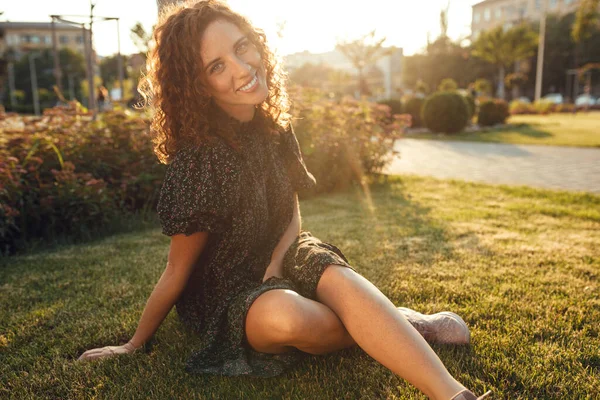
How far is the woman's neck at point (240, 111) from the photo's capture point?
210 centimetres

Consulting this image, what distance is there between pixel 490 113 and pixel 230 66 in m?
17.6

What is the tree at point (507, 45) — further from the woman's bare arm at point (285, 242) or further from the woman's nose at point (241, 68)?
the woman's nose at point (241, 68)

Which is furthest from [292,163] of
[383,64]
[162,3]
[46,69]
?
[46,69]

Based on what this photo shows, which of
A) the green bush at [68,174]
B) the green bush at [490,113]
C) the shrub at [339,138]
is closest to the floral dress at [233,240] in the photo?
the green bush at [68,174]

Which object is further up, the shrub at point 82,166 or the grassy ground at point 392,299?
the shrub at point 82,166

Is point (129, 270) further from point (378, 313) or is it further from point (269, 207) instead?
point (378, 313)

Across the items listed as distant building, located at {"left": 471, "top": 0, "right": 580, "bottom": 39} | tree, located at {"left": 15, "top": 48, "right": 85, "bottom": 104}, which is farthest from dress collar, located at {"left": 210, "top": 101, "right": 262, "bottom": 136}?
distant building, located at {"left": 471, "top": 0, "right": 580, "bottom": 39}

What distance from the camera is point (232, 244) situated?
79.0 inches

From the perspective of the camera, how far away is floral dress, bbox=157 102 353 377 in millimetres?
→ 1874

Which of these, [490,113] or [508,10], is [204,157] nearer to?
[490,113]

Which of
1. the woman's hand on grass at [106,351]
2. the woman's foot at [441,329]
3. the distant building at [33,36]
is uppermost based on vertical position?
the distant building at [33,36]

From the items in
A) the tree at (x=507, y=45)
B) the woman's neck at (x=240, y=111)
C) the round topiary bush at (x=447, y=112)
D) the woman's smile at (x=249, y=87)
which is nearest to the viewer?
the woman's smile at (x=249, y=87)

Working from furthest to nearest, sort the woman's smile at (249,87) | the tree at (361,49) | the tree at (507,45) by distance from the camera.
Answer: the tree at (507,45)
the tree at (361,49)
the woman's smile at (249,87)

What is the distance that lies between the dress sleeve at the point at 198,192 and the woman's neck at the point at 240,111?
238mm
